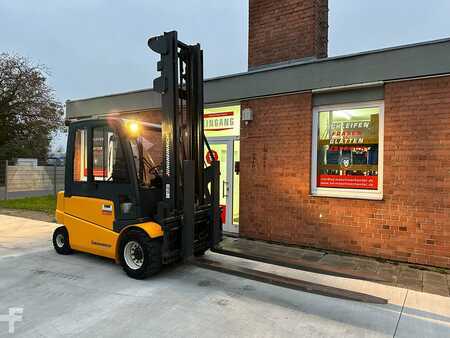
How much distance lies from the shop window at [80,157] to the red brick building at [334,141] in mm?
3081

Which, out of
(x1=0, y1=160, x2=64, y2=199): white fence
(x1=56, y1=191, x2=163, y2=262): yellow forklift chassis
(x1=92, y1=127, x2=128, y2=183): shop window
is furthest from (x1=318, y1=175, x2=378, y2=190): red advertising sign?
(x1=0, y1=160, x2=64, y2=199): white fence

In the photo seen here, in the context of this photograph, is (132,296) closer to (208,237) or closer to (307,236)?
(208,237)

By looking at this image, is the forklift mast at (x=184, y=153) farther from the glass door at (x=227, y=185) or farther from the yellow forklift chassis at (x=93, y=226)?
the glass door at (x=227, y=185)

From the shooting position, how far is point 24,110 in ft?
69.7

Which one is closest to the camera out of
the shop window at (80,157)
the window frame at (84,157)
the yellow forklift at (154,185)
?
the yellow forklift at (154,185)

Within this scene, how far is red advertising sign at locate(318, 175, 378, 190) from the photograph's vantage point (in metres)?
5.82

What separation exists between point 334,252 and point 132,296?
3.68 metres

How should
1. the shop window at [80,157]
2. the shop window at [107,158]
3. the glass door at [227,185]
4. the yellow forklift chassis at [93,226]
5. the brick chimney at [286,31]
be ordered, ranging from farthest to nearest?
the glass door at [227,185], the brick chimney at [286,31], the shop window at [80,157], the shop window at [107,158], the yellow forklift chassis at [93,226]

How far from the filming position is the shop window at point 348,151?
5793mm

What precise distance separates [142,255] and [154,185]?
104cm

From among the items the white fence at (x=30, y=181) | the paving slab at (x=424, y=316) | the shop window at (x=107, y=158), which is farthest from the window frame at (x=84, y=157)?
the white fence at (x=30, y=181)

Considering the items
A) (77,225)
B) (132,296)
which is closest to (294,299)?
(132,296)

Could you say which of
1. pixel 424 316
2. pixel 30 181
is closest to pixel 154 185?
pixel 424 316

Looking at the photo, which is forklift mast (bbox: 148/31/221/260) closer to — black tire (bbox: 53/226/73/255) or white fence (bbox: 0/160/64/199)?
black tire (bbox: 53/226/73/255)
